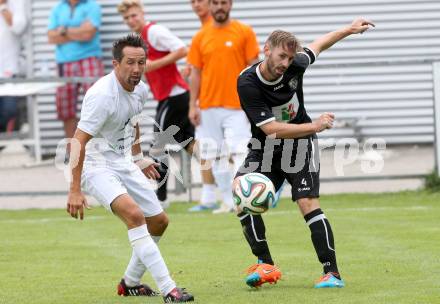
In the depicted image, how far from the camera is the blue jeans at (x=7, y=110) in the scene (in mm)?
17266

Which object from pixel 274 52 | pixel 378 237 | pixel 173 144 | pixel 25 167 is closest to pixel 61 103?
pixel 25 167

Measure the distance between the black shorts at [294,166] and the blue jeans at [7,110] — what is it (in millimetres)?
8429

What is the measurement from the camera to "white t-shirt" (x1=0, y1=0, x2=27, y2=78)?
19.1 m

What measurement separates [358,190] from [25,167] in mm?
4791

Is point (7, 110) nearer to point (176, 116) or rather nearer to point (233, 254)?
point (176, 116)

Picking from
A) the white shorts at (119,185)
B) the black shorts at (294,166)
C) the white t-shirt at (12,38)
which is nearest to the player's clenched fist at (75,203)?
the white shorts at (119,185)

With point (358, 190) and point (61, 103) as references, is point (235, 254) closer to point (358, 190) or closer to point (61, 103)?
point (358, 190)

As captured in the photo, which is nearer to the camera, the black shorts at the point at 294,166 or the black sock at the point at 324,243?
the black sock at the point at 324,243

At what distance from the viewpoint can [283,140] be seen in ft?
30.2

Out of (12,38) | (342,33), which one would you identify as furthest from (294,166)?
(12,38)

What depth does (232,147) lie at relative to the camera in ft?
45.4

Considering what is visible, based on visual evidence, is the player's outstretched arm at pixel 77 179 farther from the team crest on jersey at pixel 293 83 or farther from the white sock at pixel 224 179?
the white sock at pixel 224 179

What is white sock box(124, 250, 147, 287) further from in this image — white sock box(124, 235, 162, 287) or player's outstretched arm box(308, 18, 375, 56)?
player's outstretched arm box(308, 18, 375, 56)

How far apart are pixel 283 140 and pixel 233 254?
2.14 metres
